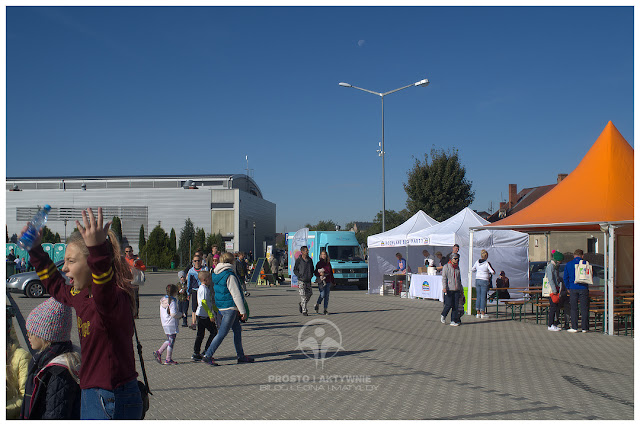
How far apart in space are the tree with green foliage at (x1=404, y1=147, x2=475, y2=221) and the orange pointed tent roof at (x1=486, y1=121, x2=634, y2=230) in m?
28.5

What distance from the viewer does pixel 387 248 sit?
26.2m

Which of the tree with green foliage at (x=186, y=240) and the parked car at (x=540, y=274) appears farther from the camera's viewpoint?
the tree with green foliage at (x=186, y=240)

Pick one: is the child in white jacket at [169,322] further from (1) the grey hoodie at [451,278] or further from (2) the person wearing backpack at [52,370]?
(1) the grey hoodie at [451,278]

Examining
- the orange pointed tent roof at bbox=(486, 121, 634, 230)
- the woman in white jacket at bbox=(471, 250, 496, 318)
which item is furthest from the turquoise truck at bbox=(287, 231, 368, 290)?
the orange pointed tent roof at bbox=(486, 121, 634, 230)

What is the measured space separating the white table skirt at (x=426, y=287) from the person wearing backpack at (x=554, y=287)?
288 inches

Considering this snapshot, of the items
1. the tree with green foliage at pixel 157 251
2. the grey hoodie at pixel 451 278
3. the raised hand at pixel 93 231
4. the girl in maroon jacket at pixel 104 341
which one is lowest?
the tree with green foliage at pixel 157 251

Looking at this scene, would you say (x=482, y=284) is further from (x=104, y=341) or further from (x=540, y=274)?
(x=104, y=341)

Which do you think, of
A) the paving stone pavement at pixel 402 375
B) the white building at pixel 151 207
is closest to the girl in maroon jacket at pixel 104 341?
the paving stone pavement at pixel 402 375

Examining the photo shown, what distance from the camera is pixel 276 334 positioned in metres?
12.7

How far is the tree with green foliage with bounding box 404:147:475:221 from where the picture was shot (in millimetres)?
44250

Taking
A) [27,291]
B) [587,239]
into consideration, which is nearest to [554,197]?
[27,291]

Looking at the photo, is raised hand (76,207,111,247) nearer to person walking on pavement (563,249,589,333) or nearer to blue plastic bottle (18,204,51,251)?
blue plastic bottle (18,204,51,251)

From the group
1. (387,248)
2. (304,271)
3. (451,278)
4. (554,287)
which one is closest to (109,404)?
(451,278)

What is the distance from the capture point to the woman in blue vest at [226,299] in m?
9.09
